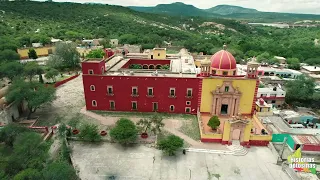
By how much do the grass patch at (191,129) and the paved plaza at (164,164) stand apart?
350 cm

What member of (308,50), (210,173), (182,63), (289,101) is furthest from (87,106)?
(308,50)

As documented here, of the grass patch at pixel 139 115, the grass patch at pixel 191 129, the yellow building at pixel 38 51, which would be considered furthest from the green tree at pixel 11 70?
the grass patch at pixel 191 129

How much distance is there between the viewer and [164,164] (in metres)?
24.5

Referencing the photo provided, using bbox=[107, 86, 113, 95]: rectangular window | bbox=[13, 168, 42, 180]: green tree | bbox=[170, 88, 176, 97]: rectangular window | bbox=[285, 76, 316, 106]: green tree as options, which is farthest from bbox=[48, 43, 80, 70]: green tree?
bbox=[285, 76, 316, 106]: green tree

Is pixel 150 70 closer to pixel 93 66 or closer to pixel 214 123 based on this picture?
pixel 93 66

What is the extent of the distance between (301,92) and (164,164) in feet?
105

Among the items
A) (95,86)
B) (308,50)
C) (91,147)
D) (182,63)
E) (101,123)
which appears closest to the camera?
(91,147)

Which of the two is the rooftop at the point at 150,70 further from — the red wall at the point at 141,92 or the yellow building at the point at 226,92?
the yellow building at the point at 226,92

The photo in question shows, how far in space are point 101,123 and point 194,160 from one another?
1417 cm

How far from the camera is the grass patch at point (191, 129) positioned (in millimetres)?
29656

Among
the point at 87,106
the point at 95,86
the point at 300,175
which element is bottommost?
the point at 300,175

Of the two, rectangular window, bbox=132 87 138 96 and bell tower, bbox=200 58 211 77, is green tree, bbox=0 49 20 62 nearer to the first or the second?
rectangular window, bbox=132 87 138 96

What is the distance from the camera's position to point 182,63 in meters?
43.2

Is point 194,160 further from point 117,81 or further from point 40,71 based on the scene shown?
point 40,71
